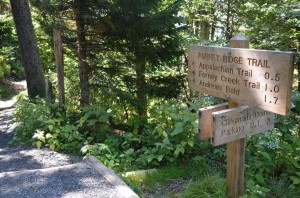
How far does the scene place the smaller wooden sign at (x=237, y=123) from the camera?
9.15ft

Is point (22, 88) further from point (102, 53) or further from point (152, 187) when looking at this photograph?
point (152, 187)

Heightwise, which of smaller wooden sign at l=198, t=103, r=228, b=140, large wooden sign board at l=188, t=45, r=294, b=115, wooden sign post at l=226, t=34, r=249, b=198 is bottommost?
wooden sign post at l=226, t=34, r=249, b=198

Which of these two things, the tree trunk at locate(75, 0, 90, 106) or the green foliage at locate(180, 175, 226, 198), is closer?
the green foliage at locate(180, 175, 226, 198)

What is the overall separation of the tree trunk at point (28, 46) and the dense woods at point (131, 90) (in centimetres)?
3

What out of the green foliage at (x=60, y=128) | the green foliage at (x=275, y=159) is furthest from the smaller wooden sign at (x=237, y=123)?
the green foliage at (x=60, y=128)

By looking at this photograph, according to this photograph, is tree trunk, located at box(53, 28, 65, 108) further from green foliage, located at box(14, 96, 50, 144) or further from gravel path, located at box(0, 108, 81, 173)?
gravel path, located at box(0, 108, 81, 173)

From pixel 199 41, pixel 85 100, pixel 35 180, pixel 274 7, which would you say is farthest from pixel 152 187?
pixel 199 41

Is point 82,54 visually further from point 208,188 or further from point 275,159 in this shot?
point 275,159

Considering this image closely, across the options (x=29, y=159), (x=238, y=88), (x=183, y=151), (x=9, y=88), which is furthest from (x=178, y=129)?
(x=9, y=88)

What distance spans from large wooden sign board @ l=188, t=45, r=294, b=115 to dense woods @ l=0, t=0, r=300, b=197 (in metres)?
1.30

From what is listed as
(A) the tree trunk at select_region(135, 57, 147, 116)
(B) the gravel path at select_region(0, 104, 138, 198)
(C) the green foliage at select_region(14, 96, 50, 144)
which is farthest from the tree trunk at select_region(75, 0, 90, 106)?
(B) the gravel path at select_region(0, 104, 138, 198)

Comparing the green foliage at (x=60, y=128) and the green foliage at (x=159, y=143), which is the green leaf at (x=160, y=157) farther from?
the green foliage at (x=60, y=128)

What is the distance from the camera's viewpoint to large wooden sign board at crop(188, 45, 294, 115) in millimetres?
2402

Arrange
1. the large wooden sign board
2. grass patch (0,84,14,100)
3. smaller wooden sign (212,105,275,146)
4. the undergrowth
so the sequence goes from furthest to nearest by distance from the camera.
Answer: grass patch (0,84,14,100), the undergrowth, smaller wooden sign (212,105,275,146), the large wooden sign board
